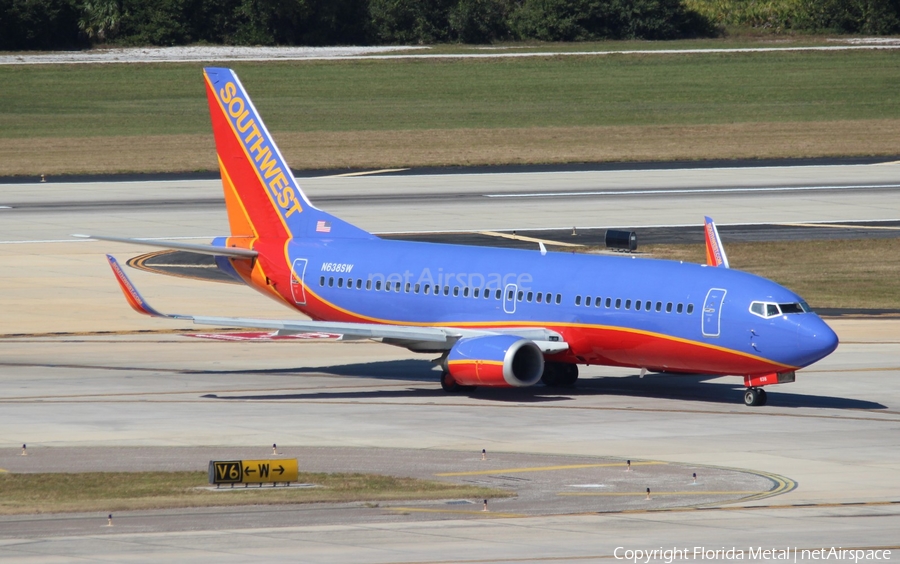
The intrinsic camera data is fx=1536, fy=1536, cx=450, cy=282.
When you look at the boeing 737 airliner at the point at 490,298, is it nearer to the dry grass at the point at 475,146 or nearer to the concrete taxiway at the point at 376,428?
the concrete taxiway at the point at 376,428

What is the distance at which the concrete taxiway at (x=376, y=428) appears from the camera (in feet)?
87.8

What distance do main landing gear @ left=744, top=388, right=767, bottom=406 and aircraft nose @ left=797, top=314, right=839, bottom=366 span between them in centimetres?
211

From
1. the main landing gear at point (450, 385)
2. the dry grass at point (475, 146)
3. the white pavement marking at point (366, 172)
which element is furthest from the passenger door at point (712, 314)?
the dry grass at point (475, 146)

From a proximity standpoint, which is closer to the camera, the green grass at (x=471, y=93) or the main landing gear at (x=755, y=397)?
the main landing gear at (x=755, y=397)

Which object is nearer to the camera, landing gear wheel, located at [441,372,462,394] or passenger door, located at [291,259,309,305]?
landing gear wheel, located at [441,372,462,394]

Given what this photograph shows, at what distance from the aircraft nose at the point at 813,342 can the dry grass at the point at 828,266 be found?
70.8 feet

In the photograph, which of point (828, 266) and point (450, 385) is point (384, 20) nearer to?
point (828, 266)

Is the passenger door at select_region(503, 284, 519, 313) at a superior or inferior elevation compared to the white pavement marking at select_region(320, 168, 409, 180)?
superior

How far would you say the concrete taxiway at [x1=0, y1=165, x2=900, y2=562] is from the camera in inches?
1054

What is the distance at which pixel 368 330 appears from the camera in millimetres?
44500

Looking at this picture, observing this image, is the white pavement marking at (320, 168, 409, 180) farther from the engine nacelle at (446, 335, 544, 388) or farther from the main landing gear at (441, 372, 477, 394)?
the engine nacelle at (446, 335, 544, 388)

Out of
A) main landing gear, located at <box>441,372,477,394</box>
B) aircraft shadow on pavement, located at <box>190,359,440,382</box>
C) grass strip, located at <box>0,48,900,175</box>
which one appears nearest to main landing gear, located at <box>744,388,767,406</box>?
main landing gear, located at <box>441,372,477,394</box>

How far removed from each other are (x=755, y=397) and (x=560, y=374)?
6352 mm

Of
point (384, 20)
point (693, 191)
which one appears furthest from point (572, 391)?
point (384, 20)
